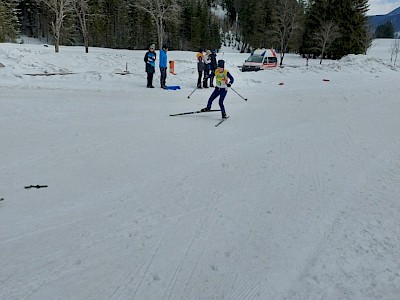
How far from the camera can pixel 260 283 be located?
3166 mm

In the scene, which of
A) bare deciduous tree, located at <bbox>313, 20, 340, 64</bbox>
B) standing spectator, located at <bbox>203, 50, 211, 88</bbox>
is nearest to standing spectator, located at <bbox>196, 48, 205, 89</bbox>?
standing spectator, located at <bbox>203, 50, 211, 88</bbox>

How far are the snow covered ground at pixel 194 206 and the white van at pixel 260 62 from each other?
15.5 metres

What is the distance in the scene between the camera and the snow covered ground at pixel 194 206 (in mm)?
3166

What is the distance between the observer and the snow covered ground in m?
3.17

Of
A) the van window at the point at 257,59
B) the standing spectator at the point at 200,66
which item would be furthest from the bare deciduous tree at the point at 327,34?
the standing spectator at the point at 200,66

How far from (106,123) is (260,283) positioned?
6.80 meters

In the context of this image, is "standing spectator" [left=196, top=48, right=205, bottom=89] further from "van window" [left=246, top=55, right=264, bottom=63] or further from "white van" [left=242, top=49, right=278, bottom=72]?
"van window" [left=246, top=55, right=264, bottom=63]

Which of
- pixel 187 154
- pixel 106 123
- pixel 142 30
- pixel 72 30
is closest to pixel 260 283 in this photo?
pixel 187 154

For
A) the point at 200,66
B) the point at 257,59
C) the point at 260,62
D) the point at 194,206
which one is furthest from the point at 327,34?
the point at 194,206

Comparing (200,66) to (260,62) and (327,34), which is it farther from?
(327,34)

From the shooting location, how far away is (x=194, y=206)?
4.60 meters

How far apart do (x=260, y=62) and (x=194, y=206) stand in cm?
2292

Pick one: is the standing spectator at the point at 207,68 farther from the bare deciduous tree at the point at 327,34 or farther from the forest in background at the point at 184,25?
the bare deciduous tree at the point at 327,34

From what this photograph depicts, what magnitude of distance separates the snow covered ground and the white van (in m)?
15.5
